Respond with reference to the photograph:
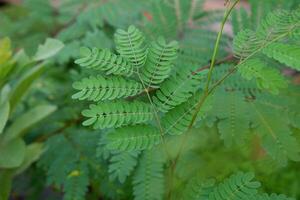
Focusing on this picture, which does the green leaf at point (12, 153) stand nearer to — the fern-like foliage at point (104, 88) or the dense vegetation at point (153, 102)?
the dense vegetation at point (153, 102)

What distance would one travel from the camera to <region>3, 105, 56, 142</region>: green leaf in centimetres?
121

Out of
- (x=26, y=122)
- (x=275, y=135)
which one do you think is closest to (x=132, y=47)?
(x=275, y=135)

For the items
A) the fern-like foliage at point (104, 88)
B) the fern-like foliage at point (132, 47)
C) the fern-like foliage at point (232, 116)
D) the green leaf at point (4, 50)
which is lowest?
the fern-like foliage at point (232, 116)

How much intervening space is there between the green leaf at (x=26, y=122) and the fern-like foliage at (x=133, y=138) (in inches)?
17.7

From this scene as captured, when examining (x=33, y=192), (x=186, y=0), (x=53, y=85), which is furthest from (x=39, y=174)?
(x=186, y=0)

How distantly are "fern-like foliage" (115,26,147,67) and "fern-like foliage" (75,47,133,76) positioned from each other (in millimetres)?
17

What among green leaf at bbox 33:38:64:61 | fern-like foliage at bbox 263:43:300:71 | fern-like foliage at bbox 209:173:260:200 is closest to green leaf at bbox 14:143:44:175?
green leaf at bbox 33:38:64:61

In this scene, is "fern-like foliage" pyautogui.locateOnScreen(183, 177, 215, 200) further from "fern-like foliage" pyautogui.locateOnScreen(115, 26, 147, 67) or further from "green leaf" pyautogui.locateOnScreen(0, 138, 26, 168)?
"green leaf" pyautogui.locateOnScreen(0, 138, 26, 168)

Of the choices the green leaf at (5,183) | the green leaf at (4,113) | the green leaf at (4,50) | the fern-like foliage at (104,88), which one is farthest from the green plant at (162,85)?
the green leaf at (5,183)

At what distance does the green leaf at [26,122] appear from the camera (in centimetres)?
121

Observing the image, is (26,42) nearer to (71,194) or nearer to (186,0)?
(186,0)

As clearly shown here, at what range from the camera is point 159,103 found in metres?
0.89

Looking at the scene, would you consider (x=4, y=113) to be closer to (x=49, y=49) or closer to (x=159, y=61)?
(x=49, y=49)

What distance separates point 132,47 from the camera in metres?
0.88
